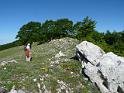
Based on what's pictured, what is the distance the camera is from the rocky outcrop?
3331 cm

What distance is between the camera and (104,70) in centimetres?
3481

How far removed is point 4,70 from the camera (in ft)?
117

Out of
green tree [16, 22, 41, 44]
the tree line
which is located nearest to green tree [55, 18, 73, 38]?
the tree line

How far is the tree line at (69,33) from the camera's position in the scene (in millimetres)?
74812

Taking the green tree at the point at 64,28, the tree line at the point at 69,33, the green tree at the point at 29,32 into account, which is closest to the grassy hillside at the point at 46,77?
the tree line at the point at 69,33

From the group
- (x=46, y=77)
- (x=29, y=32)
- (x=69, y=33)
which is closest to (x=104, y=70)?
(x=46, y=77)

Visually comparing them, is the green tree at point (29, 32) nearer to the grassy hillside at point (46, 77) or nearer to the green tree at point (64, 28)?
the green tree at point (64, 28)

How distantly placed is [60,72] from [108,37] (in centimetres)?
5725

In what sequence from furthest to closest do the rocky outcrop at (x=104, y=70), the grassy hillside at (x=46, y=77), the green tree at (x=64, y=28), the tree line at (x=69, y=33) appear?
1. the green tree at (x=64, y=28)
2. the tree line at (x=69, y=33)
3. the rocky outcrop at (x=104, y=70)
4. the grassy hillside at (x=46, y=77)

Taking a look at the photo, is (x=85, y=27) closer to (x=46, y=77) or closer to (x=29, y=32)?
(x=29, y=32)

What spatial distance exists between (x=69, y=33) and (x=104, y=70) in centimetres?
5564

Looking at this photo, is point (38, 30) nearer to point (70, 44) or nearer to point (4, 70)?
point (70, 44)

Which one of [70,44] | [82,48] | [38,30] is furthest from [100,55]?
[38,30]

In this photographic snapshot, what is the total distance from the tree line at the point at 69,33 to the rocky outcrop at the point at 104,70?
2098 centimetres
